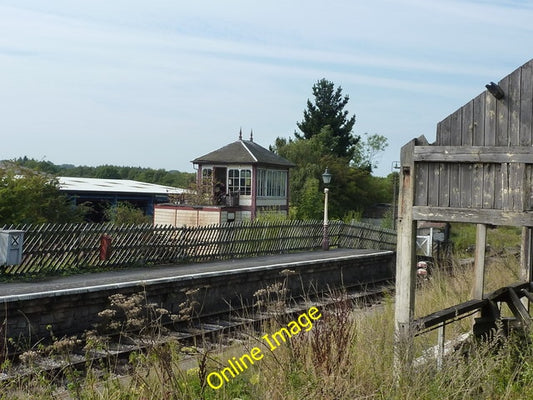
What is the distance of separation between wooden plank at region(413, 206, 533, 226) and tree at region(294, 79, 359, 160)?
6022cm

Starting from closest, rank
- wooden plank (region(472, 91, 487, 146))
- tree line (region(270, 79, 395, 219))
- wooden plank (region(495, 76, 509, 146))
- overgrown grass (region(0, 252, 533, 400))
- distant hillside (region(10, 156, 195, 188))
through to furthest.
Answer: overgrown grass (region(0, 252, 533, 400)) < wooden plank (region(495, 76, 509, 146)) < wooden plank (region(472, 91, 487, 146)) < tree line (region(270, 79, 395, 219)) < distant hillside (region(10, 156, 195, 188))

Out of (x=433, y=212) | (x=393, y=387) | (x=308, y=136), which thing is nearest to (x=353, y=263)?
(x=433, y=212)

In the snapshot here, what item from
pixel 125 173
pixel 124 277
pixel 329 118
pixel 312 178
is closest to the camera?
pixel 124 277

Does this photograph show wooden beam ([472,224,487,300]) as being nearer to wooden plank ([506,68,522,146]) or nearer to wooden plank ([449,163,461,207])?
wooden plank ([449,163,461,207])

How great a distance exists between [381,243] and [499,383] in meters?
22.5

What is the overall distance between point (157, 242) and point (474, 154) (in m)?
13.3

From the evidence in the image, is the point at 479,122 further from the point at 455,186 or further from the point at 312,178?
the point at 312,178

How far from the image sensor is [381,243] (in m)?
28.9

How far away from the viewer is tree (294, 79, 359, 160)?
67831 mm

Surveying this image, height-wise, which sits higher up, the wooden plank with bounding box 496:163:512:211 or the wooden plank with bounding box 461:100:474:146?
the wooden plank with bounding box 461:100:474:146

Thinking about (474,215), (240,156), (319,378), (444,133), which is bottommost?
(319,378)

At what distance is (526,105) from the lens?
675 cm

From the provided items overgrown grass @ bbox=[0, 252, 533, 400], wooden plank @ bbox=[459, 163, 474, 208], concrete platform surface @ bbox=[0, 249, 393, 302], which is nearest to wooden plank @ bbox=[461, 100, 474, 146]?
wooden plank @ bbox=[459, 163, 474, 208]

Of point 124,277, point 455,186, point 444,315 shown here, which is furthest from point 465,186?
point 124,277
